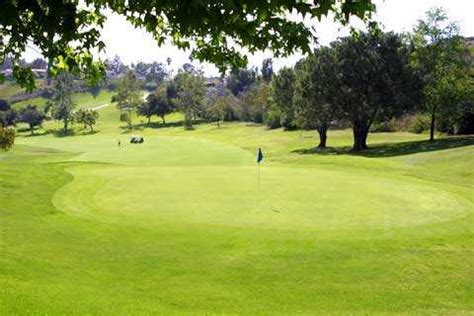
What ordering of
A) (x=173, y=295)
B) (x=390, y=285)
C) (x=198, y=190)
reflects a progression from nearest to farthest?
(x=173, y=295) → (x=390, y=285) → (x=198, y=190)

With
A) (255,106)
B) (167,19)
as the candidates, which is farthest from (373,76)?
(255,106)

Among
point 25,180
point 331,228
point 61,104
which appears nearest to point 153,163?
point 25,180

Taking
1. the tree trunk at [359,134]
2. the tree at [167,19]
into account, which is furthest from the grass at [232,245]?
the tree trunk at [359,134]

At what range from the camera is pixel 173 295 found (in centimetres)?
1348

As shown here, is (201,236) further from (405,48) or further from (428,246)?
(405,48)

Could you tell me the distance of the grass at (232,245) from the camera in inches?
519

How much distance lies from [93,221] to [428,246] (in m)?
11.5

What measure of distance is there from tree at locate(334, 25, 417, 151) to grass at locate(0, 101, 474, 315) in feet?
102

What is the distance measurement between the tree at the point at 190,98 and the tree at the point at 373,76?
81.7 meters

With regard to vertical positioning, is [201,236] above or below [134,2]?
below

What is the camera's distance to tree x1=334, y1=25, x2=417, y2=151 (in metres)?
62.4

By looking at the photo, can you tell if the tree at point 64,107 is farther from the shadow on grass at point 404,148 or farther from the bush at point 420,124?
the shadow on grass at point 404,148

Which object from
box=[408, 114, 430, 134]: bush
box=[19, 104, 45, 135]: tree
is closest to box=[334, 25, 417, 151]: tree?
box=[408, 114, 430, 134]: bush

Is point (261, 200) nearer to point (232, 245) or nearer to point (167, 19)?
point (232, 245)
